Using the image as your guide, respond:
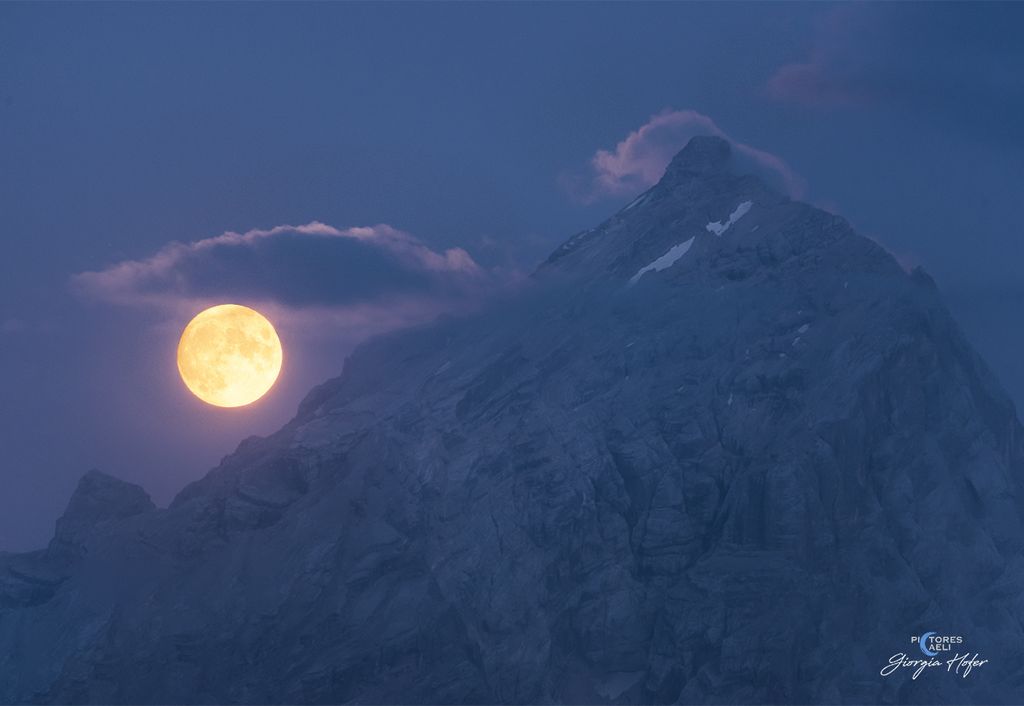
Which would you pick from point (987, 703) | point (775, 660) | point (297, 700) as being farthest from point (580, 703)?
point (987, 703)

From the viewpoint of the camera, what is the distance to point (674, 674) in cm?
19925

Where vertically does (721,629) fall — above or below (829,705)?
above

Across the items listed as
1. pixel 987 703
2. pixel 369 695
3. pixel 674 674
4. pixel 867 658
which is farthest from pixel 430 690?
pixel 987 703

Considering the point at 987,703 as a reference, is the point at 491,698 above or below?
above

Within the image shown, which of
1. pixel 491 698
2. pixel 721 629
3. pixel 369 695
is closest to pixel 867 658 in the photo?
pixel 721 629

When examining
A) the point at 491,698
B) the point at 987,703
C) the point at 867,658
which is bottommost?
the point at 987,703

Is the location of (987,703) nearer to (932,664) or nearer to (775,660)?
(932,664)

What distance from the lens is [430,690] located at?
199000 millimetres

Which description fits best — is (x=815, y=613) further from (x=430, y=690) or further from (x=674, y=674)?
(x=430, y=690)

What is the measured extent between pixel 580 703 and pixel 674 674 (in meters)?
14.6

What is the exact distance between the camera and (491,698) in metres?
199

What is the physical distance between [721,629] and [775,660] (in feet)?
29.4

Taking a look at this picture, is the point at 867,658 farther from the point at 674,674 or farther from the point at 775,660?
the point at 674,674

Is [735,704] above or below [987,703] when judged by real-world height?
above
